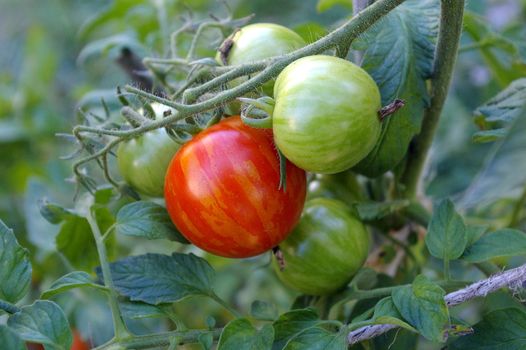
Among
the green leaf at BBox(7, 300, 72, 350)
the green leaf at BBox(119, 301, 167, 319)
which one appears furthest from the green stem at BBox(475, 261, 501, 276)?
the green leaf at BBox(7, 300, 72, 350)

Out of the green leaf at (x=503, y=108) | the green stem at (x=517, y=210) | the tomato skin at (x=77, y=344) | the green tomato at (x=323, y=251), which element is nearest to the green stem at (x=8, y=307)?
the green tomato at (x=323, y=251)

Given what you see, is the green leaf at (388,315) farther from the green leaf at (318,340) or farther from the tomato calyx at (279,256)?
the tomato calyx at (279,256)

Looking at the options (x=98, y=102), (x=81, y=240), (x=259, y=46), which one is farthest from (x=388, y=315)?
(x=98, y=102)

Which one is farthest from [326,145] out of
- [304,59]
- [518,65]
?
[518,65]

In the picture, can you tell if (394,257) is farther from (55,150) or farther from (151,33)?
(55,150)

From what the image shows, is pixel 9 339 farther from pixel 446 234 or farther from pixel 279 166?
pixel 446 234

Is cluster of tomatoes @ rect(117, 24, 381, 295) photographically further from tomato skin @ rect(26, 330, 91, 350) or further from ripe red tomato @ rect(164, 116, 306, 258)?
tomato skin @ rect(26, 330, 91, 350)
